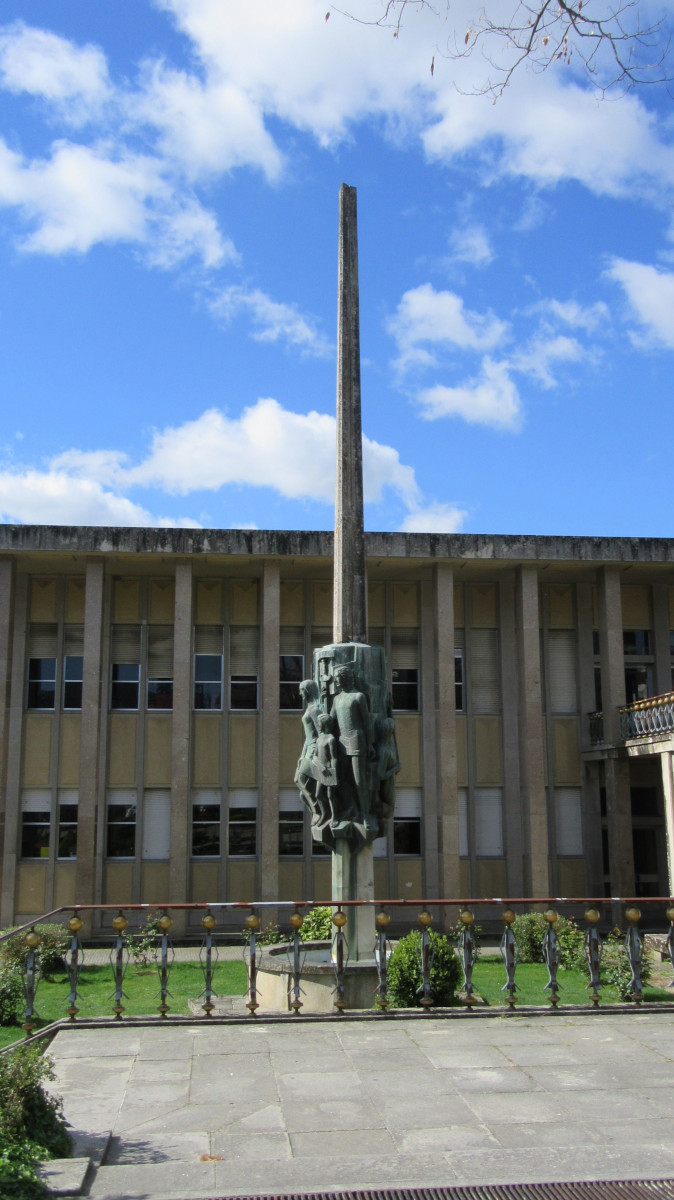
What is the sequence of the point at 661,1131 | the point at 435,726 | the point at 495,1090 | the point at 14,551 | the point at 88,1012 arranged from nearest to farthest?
the point at 661,1131
the point at 495,1090
the point at 88,1012
the point at 14,551
the point at 435,726

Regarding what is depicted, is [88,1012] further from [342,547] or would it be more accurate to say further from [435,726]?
[435,726]

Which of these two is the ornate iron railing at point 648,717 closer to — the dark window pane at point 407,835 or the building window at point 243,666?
the dark window pane at point 407,835

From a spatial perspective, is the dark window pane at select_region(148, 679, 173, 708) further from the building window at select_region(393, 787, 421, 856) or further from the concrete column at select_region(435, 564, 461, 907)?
the concrete column at select_region(435, 564, 461, 907)

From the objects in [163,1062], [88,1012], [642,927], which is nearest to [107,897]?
[88,1012]

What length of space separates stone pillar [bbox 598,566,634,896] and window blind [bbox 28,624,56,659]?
12.9 meters

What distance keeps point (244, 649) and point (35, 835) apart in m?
6.30

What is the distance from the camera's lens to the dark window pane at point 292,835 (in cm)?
2359

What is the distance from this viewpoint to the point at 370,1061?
821 centimetres

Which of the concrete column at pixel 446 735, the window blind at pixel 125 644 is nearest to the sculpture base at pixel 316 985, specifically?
the concrete column at pixel 446 735

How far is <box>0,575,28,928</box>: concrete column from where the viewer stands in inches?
878

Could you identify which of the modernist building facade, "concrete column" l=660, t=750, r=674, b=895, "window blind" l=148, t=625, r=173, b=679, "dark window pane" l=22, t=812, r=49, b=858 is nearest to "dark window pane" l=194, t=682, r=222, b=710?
the modernist building facade

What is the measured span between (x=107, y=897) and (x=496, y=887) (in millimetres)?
8867

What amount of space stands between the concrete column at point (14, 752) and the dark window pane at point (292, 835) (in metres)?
5.88

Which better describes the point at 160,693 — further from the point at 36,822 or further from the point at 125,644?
the point at 36,822
